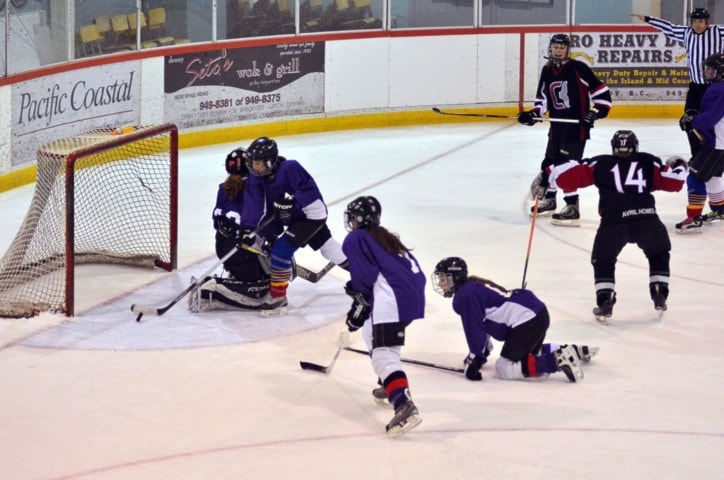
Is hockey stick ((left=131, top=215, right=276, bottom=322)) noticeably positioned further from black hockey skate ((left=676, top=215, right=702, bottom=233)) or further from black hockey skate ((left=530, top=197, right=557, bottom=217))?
black hockey skate ((left=676, top=215, right=702, bottom=233))

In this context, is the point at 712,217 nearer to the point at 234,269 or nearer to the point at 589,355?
the point at 589,355

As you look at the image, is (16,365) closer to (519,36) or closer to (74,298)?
(74,298)

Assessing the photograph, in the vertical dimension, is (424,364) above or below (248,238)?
below

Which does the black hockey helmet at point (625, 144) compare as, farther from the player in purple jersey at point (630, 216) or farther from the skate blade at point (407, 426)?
the skate blade at point (407, 426)

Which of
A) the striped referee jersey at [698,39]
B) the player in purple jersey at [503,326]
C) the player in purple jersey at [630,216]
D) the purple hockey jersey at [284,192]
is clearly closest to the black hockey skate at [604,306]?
the player in purple jersey at [630,216]

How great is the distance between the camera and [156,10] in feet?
35.3

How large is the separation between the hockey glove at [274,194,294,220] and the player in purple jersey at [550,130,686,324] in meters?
1.51

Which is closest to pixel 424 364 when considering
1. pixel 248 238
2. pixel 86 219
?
pixel 248 238

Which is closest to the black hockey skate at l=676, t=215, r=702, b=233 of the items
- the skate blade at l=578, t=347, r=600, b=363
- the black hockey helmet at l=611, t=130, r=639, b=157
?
the black hockey helmet at l=611, t=130, r=639, b=157

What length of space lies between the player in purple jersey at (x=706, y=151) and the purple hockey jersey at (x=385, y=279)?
395cm

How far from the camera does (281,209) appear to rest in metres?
6.20

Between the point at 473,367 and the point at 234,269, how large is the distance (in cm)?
172

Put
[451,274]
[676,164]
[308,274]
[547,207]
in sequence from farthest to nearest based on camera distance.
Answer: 1. [547,207]
2. [308,274]
3. [676,164]
4. [451,274]

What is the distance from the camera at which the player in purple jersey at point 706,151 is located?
8094 millimetres
